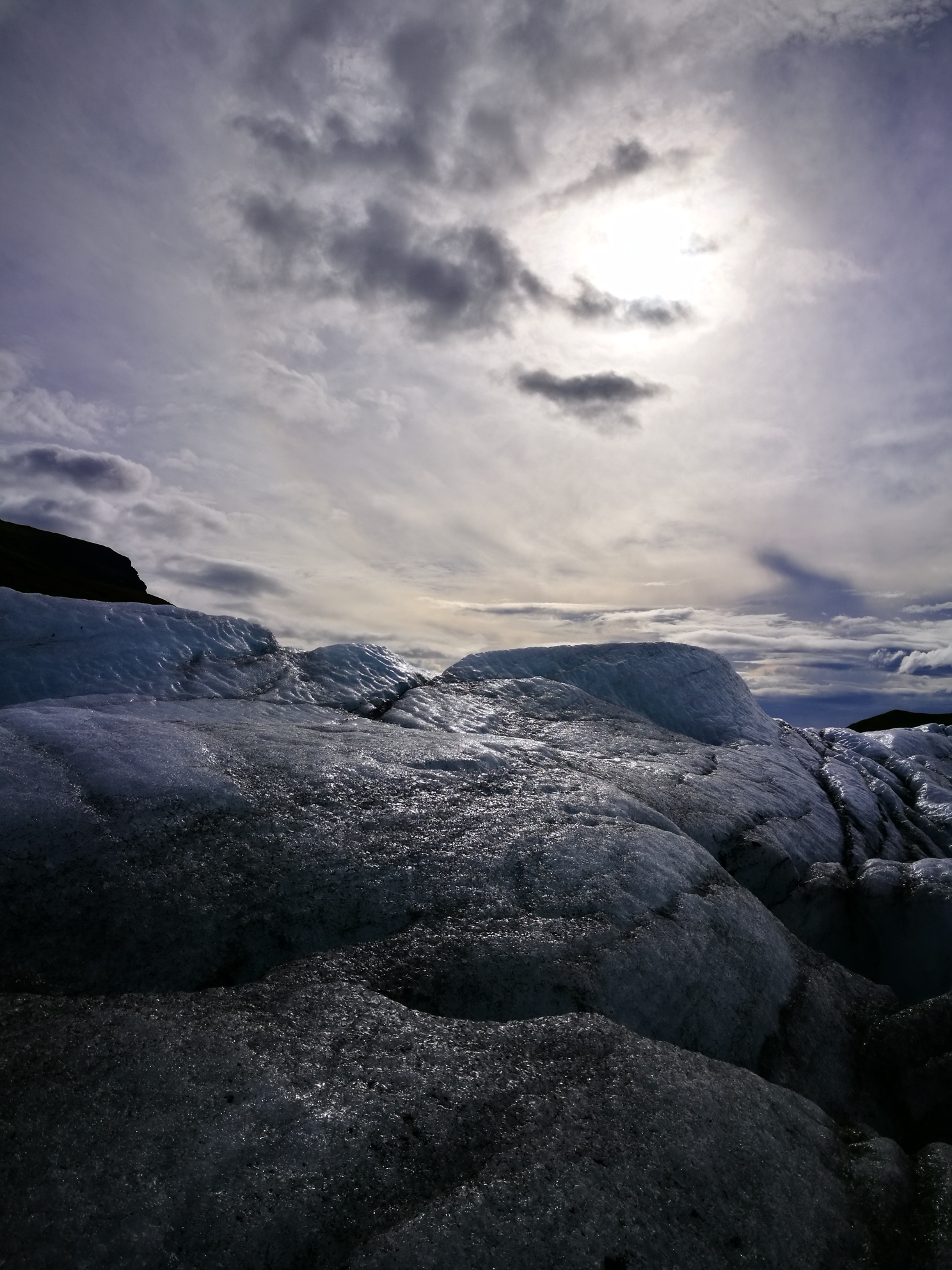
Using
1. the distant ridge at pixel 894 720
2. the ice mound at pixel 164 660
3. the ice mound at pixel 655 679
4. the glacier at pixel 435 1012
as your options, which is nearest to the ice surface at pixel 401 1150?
the glacier at pixel 435 1012

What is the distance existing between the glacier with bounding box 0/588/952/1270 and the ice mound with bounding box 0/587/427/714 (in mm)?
1402

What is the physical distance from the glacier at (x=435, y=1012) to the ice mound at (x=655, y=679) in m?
4.51

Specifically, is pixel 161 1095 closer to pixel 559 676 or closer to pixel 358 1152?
pixel 358 1152

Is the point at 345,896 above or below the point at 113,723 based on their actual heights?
below

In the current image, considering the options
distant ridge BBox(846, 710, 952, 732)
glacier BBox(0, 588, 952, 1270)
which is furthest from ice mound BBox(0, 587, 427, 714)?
distant ridge BBox(846, 710, 952, 732)

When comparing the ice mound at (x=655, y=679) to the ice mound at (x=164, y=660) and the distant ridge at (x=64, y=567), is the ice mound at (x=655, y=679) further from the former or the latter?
the distant ridge at (x=64, y=567)

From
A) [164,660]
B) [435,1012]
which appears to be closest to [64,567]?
[164,660]

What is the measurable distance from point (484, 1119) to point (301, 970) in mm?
1278

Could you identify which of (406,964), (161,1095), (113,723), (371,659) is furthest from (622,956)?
(371,659)

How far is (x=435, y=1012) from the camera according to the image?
11.9 ft

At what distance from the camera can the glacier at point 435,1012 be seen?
249 centimetres

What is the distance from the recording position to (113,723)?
18.3ft

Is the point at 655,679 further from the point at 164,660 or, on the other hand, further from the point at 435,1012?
the point at 435,1012

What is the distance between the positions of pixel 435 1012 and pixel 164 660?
7.16 m
